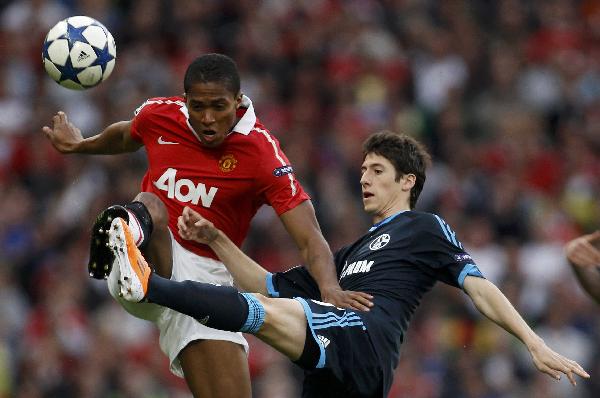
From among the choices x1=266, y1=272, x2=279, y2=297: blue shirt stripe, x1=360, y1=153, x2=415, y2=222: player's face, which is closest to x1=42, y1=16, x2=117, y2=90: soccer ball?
x1=266, y1=272, x2=279, y2=297: blue shirt stripe

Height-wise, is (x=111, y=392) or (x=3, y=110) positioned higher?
(x=3, y=110)

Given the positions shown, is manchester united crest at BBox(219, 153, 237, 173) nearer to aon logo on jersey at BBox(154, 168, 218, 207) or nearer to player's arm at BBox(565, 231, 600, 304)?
aon logo on jersey at BBox(154, 168, 218, 207)

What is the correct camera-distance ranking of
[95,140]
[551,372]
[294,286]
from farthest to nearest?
[95,140]
[294,286]
[551,372]

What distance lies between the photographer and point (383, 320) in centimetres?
706

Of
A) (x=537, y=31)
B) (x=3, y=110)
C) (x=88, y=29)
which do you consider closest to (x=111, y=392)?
(x=3, y=110)

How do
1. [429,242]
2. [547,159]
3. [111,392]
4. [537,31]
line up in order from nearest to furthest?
[429,242]
[111,392]
[547,159]
[537,31]

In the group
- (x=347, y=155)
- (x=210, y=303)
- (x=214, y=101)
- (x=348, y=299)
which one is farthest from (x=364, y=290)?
(x=347, y=155)

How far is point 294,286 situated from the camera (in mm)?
7578

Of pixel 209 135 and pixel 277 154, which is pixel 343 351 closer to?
pixel 277 154

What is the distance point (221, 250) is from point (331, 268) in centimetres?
65

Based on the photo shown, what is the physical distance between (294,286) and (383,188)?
0.76 meters

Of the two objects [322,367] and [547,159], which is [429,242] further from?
[547,159]

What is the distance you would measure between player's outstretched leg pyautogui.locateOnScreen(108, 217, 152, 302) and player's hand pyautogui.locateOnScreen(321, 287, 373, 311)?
3.68ft

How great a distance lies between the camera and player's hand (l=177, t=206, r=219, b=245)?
721cm
